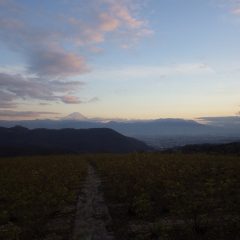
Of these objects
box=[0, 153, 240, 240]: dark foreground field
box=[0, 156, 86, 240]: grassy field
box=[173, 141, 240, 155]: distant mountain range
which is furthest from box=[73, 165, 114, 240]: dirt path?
box=[173, 141, 240, 155]: distant mountain range

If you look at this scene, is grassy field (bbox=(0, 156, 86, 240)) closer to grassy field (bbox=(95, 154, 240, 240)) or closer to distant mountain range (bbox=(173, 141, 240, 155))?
grassy field (bbox=(95, 154, 240, 240))

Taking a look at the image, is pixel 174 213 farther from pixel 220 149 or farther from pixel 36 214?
pixel 220 149

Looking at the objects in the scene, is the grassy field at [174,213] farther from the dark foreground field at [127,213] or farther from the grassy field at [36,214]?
the grassy field at [36,214]

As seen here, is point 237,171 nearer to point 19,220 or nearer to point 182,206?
point 182,206

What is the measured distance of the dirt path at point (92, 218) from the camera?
11.6 metres

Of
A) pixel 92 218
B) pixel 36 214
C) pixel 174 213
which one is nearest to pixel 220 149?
pixel 174 213

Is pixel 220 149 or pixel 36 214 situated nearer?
pixel 36 214

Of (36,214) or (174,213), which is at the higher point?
(174,213)

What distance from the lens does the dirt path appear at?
38.1ft

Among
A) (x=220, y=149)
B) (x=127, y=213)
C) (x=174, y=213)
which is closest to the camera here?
(x=174, y=213)

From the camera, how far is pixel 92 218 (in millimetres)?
14109

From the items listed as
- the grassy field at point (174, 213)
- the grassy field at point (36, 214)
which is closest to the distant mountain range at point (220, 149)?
the grassy field at point (174, 213)

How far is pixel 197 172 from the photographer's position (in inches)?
1022

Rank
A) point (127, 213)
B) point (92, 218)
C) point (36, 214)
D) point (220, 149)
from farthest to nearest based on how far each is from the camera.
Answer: point (220, 149) < point (36, 214) < point (127, 213) < point (92, 218)
